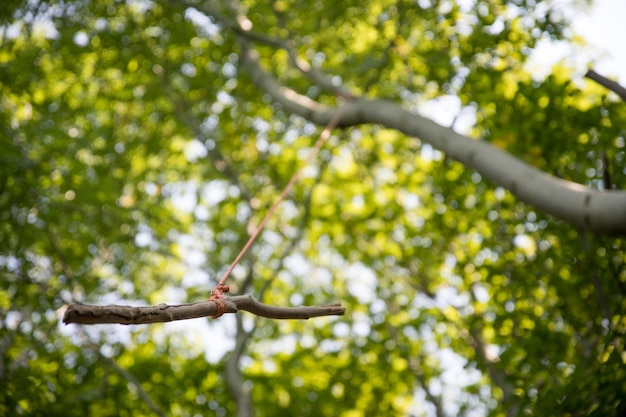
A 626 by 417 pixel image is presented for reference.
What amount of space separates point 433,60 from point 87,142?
9.65 ft

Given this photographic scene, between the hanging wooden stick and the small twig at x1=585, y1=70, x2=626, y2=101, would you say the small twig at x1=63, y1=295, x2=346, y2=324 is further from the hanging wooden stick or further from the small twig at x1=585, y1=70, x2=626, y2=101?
the small twig at x1=585, y1=70, x2=626, y2=101

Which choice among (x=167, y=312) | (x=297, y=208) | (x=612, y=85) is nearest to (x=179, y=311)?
(x=167, y=312)

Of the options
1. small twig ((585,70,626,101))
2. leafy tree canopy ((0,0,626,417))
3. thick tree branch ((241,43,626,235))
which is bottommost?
leafy tree canopy ((0,0,626,417))

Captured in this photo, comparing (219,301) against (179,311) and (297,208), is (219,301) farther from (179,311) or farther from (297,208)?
(297,208)

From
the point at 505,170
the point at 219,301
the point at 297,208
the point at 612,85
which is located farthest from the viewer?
the point at 297,208

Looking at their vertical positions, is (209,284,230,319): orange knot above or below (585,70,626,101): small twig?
below

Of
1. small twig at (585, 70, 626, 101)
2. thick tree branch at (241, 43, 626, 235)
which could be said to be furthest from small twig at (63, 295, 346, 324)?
small twig at (585, 70, 626, 101)

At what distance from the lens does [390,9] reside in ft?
18.1

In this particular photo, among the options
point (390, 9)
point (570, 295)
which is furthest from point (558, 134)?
point (390, 9)

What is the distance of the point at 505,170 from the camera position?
3.01 metres

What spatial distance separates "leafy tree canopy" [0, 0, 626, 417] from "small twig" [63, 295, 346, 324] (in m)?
1.56

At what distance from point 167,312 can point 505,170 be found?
6.27 feet

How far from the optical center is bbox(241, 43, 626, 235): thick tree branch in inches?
95.4

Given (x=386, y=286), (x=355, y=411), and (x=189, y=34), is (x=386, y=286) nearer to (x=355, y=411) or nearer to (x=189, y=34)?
(x=355, y=411)
